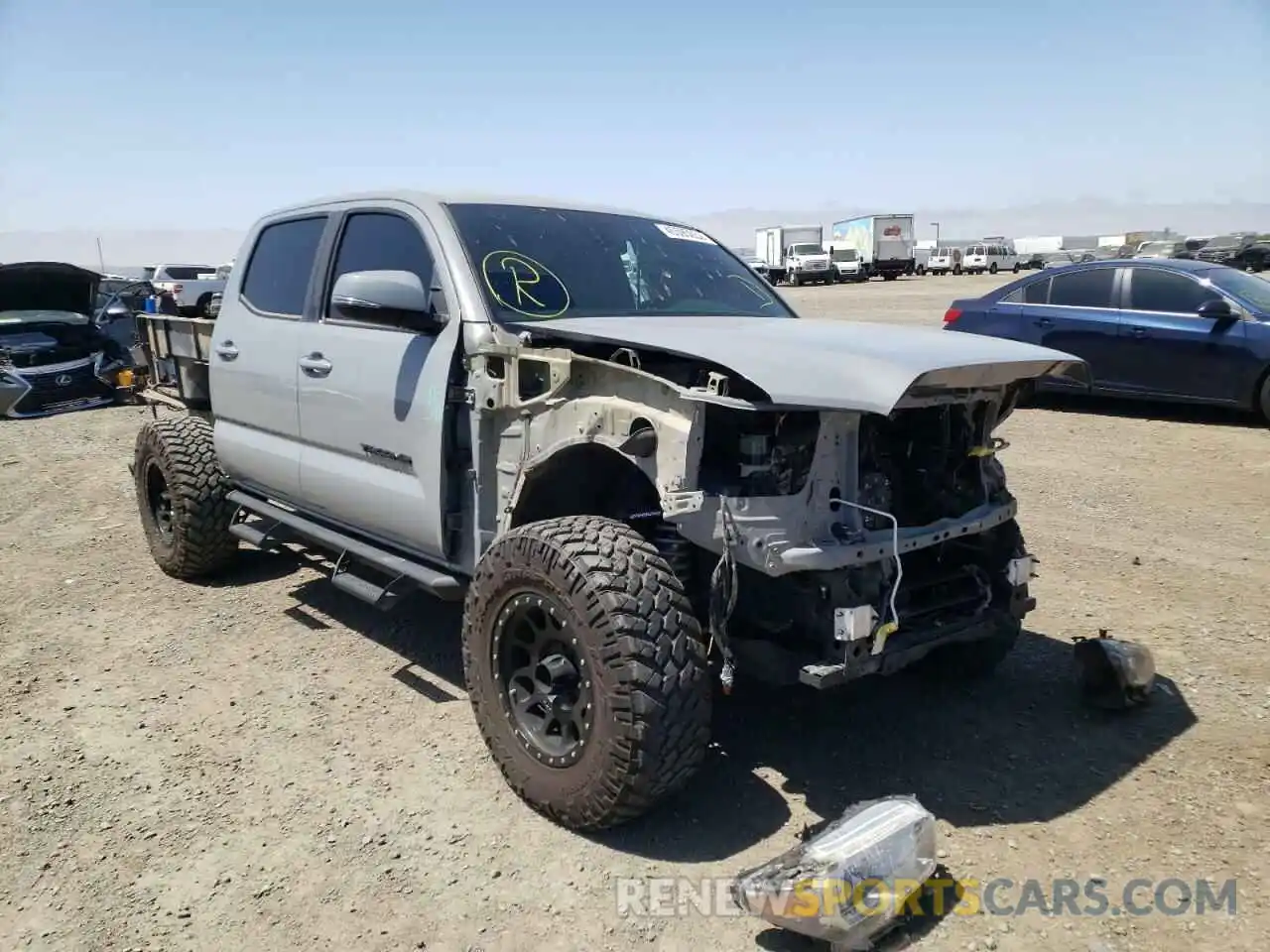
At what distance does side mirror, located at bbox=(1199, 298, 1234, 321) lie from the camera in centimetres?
906

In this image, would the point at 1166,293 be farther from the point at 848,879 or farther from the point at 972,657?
the point at 848,879

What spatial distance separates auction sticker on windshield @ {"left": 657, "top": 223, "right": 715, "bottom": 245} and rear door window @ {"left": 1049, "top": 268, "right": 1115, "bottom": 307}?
22.0ft

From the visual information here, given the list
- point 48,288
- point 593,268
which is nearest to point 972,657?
point 593,268

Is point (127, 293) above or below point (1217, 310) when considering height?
above

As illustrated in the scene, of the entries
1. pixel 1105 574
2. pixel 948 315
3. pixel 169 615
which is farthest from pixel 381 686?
pixel 948 315

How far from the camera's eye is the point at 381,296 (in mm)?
3465

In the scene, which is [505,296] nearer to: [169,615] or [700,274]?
[700,274]

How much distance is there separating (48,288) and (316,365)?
10885mm

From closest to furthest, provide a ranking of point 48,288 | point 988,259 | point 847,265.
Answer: point 48,288, point 847,265, point 988,259

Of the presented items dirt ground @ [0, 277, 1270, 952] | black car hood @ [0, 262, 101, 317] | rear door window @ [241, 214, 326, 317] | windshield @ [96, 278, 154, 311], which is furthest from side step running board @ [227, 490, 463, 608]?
windshield @ [96, 278, 154, 311]

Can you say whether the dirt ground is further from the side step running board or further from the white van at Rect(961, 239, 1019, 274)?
the white van at Rect(961, 239, 1019, 274)

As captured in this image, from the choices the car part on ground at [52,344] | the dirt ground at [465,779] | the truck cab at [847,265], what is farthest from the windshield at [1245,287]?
the truck cab at [847,265]

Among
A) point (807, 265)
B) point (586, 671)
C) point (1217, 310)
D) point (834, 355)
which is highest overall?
point (807, 265)

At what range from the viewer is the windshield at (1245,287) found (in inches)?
364
